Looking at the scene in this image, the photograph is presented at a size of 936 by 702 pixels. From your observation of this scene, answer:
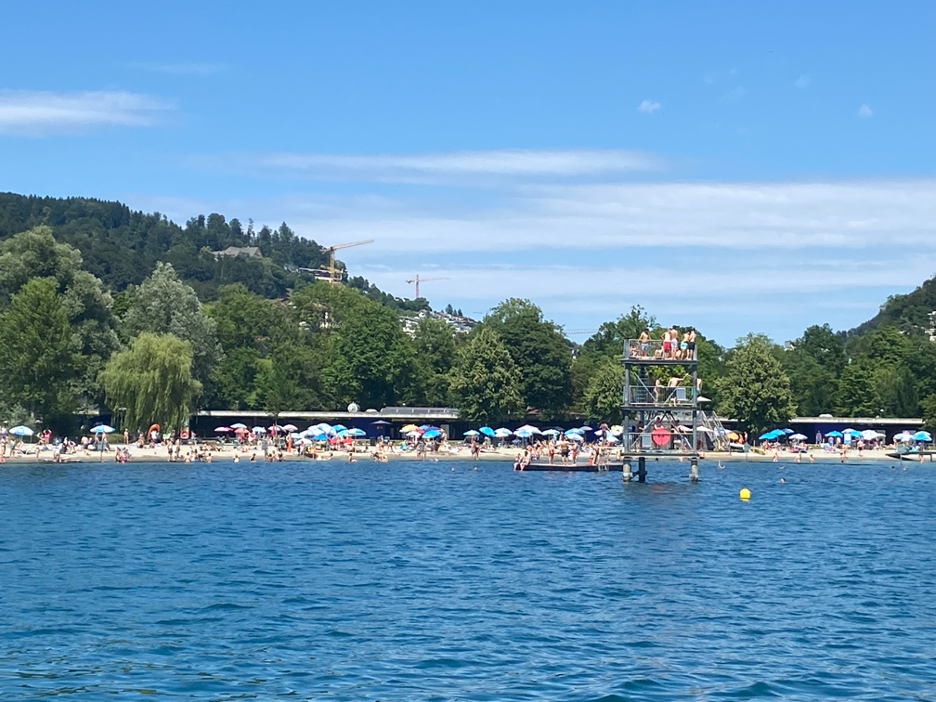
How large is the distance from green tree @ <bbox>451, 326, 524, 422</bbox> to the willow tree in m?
27.9

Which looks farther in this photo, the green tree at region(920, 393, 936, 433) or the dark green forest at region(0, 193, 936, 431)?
the green tree at region(920, 393, 936, 433)

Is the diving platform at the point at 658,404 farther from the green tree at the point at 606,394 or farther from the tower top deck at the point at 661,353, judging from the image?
the green tree at the point at 606,394

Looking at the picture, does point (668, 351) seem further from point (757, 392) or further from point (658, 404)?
point (757, 392)

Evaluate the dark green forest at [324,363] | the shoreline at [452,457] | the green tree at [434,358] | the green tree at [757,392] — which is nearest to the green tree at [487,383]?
the dark green forest at [324,363]

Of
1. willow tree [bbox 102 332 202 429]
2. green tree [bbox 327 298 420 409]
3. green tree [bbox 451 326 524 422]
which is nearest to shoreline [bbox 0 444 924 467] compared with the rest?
willow tree [bbox 102 332 202 429]

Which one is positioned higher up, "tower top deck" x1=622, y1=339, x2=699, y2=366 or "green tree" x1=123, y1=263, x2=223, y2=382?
"green tree" x1=123, y1=263, x2=223, y2=382

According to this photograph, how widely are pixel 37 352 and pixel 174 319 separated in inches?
614

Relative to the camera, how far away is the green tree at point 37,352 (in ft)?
286

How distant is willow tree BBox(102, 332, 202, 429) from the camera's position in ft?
293

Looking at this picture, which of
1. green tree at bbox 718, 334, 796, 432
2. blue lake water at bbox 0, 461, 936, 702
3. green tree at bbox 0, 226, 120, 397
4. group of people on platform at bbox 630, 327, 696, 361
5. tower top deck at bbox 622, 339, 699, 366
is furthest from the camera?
green tree at bbox 718, 334, 796, 432

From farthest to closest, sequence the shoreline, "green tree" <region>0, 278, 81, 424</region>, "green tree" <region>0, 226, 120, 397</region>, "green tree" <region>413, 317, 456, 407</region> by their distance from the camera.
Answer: "green tree" <region>413, 317, 456, 407</region> → "green tree" <region>0, 226, 120, 397</region> → "green tree" <region>0, 278, 81, 424</region> → the shoreline

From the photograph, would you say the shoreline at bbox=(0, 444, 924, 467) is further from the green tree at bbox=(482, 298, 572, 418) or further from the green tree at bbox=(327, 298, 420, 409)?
the green tree at bbox=(327, 298, 420, 409)

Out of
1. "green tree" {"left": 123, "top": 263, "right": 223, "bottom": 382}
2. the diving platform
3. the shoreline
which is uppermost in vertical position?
"green tree" {"left": 123, "top": 263, "right": 223, "bottom": 382}

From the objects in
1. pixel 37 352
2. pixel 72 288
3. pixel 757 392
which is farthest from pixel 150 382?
pixel 757 392
